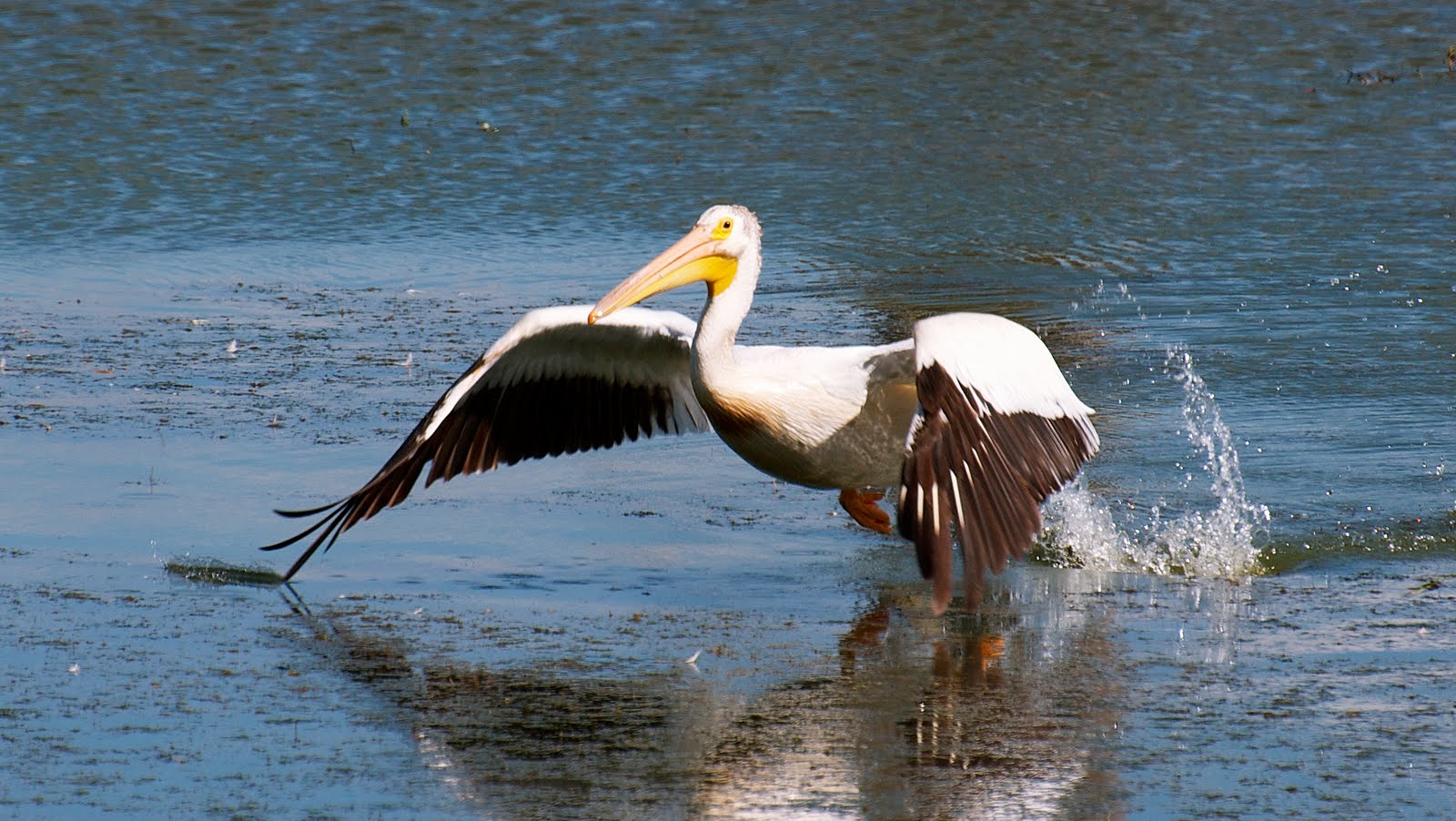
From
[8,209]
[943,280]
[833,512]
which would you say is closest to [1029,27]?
[943,280]

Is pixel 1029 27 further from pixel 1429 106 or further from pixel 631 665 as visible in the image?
pixel 631 665

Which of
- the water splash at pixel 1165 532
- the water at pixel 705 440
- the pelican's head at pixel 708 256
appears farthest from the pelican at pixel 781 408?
the water splash at pixel 1165 532

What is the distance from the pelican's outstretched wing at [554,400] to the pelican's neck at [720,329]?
41 centimetres

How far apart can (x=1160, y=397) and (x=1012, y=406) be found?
2689 mm

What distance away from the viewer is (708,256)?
5340mm

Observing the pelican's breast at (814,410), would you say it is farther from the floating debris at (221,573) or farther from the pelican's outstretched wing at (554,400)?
the floating debris at (221,573)

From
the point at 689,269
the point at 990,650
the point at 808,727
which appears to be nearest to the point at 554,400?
the point at 689,269

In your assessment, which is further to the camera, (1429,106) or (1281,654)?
(1429,106)

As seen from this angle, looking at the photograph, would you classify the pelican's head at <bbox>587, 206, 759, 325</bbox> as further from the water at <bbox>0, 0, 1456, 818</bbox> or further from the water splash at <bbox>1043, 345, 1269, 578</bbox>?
the water splash at <bbox>1043, 345, 1269, 578</bbox>

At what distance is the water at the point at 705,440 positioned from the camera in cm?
412

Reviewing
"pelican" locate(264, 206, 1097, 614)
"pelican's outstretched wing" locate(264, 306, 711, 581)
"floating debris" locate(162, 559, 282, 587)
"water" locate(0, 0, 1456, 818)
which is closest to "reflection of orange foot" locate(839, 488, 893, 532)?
"pelican" locate(264, 206, 1097, 614)

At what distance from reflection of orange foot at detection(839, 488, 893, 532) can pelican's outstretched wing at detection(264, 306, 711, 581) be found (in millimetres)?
625

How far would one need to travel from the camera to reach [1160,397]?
737cm

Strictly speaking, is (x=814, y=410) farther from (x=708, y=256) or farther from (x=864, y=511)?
(x=708, y=256)
